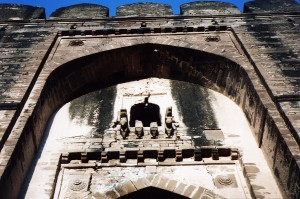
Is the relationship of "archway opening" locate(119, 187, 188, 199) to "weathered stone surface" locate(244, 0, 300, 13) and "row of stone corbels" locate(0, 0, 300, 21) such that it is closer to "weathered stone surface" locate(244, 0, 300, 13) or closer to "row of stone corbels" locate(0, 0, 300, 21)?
"row of stone corbels" locate(0, 0, 300, 21)

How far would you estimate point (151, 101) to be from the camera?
6.89 metres

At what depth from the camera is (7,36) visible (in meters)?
7.82

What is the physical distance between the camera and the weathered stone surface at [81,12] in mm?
9078

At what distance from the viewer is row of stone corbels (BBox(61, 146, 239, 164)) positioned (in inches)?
211

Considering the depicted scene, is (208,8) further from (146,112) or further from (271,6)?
(146,112)

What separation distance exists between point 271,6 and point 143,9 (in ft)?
9.22

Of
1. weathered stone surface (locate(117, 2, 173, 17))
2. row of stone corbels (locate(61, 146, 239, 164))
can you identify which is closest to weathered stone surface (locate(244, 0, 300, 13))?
weathered stone surface (locate(117, 2, 173, 17))

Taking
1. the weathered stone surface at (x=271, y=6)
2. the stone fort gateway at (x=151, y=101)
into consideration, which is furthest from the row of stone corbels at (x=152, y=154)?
the weathered stone surface at (x=271, y=6)

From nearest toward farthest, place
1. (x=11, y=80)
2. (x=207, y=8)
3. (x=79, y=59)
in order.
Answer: (x=11, y=80) → (x=79, y=59) → (x=207, y=8)

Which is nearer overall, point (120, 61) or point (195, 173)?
point (195, 173)

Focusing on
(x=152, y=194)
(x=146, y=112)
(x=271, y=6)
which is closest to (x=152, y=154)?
(x=152, y=194)

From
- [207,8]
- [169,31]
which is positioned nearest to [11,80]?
[169,31]

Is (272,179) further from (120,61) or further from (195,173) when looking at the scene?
(120,61)

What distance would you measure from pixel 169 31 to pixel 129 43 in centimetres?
89
